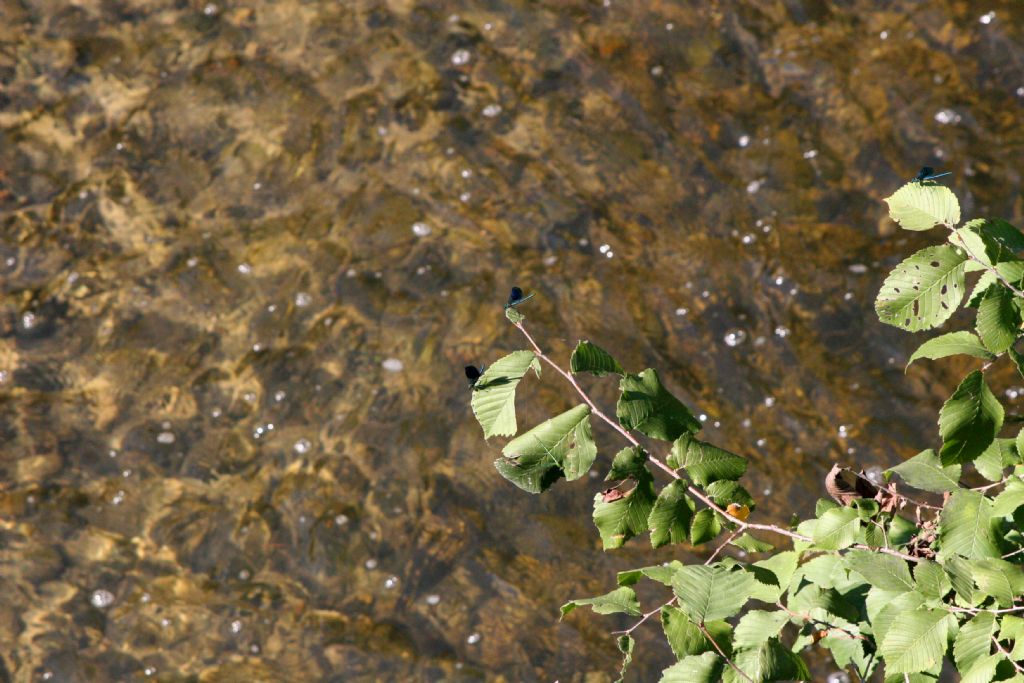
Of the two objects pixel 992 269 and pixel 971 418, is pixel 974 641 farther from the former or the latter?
pixel 992 269

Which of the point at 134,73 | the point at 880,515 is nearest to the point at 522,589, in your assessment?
the point at 880,515

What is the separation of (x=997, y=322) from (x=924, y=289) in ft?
0.36

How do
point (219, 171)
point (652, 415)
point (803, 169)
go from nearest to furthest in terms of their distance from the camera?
point (652, 415), point (803, 169), point (219, 171)

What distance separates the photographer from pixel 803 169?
4.11 metres

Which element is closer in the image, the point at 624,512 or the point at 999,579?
the point at 999,579

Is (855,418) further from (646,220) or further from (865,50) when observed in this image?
(865,50)

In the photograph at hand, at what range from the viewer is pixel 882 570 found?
149 centimetres

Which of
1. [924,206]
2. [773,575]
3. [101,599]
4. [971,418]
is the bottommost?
[101,599]

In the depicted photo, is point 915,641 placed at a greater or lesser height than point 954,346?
lesser

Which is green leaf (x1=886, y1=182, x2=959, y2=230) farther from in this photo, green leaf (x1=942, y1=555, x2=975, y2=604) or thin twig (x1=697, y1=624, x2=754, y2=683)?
thin twig (x1=697, y1=624, x2=754, y2=683)

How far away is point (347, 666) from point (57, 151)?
2773mm

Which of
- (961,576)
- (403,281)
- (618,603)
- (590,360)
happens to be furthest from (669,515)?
(403,281)

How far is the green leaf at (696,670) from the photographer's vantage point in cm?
145

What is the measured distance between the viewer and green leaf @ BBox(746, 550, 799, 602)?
5.09ft
